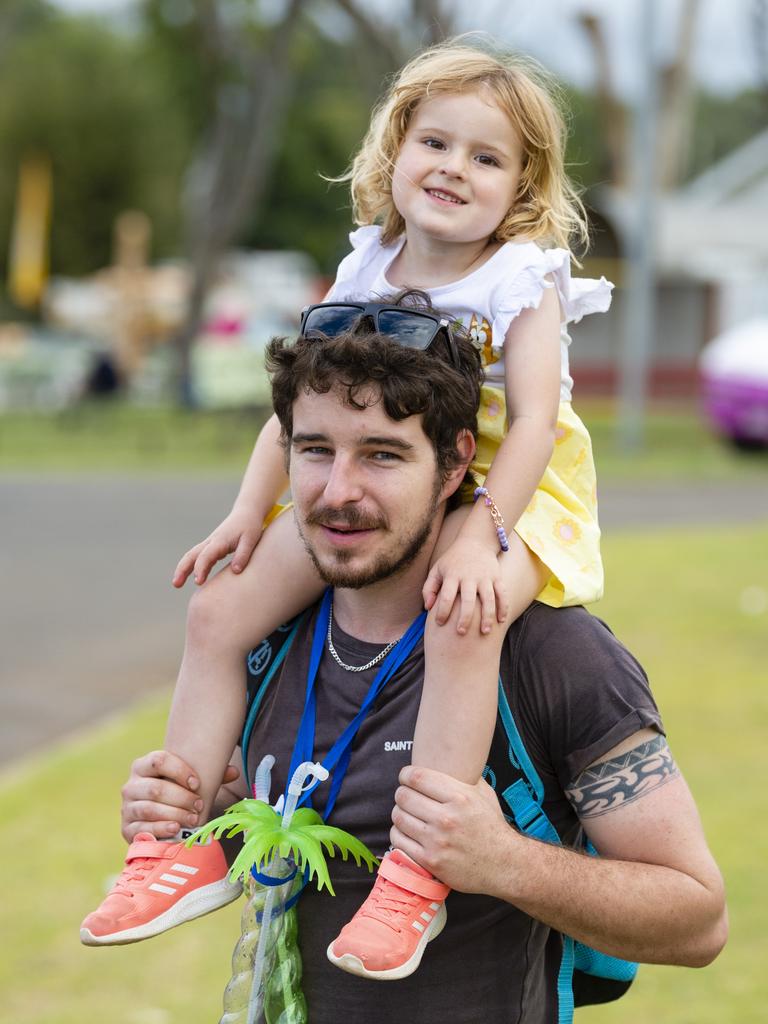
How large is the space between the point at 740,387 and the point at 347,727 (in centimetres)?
1667

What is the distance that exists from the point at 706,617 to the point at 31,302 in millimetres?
46663

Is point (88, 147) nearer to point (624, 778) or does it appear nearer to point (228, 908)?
point (228, 908)

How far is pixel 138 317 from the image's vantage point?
125 ft

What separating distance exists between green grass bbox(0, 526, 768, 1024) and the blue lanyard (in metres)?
2.46

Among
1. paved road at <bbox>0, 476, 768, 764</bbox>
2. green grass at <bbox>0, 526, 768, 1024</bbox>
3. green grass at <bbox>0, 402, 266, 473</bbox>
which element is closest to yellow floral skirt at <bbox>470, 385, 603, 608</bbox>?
green grass at <bbox>0, 526, 768, 1024</bbox>

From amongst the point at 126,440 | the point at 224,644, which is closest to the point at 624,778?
the point at 224,644

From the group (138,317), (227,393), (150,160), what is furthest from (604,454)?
(150,160)

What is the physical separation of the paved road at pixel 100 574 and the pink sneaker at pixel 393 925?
5.18 m

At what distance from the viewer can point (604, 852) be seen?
90.7 inches

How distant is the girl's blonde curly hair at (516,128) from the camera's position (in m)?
2.76

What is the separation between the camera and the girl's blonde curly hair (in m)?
2.76

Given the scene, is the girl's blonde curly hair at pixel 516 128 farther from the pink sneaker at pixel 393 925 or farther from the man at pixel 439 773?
the pink sneaker at pixel 393 925

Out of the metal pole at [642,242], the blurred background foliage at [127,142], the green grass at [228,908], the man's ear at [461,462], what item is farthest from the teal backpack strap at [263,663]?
the blurred background foliage at [127,142]

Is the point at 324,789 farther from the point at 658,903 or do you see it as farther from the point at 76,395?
the point at 76,395
